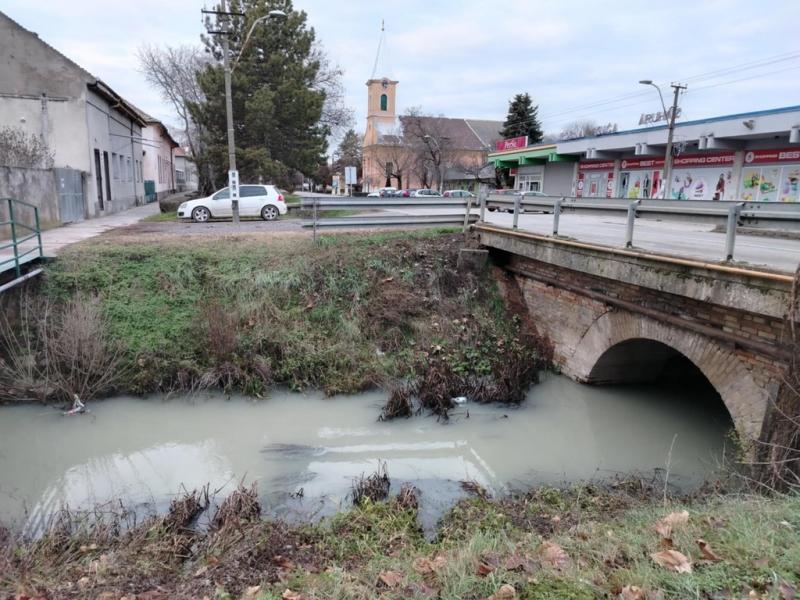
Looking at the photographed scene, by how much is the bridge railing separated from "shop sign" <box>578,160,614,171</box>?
27648 mm

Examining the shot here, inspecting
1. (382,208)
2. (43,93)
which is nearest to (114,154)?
(43,93)

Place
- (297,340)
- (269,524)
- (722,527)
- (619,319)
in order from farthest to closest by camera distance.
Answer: (297,340), (619,319), (269,524), (722,527)

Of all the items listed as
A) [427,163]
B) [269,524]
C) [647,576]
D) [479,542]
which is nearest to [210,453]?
[269,524]

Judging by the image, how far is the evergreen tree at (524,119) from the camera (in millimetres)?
54500

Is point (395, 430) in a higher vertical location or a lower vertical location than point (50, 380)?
lower

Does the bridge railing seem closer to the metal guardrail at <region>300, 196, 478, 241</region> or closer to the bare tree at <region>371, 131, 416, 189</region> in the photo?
the metal guardrail at <region>300, 196, 478, 241</region>

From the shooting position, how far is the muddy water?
7.00 meters

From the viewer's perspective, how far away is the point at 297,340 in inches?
416

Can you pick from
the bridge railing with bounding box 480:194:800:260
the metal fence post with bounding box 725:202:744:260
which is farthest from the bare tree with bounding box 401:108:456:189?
the metal fence post with bounding box 725:202:744:260

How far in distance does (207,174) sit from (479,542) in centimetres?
2661

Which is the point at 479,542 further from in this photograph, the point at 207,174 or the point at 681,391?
the point at 207,174

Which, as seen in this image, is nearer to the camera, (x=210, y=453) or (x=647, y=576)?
(x=647, y=576)

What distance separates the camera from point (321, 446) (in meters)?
8.36

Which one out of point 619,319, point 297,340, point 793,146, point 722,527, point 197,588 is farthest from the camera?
point 793,146
